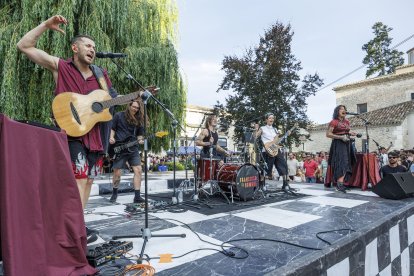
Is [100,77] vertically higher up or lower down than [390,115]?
lower down

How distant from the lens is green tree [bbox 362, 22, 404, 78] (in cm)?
3750

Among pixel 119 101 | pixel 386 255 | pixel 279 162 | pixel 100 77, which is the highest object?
pixel 100 77

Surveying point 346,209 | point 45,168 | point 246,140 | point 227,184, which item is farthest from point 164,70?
point 45,168

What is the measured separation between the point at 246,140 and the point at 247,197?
1.37 metres

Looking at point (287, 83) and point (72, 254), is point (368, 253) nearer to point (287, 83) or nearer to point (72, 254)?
point (72, 254)

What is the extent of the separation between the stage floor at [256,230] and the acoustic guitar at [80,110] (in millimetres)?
1051

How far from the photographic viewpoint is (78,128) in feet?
7.98

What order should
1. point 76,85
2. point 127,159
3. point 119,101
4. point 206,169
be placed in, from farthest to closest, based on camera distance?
point 206,169, point 127,159, point 119,101, point 76,85

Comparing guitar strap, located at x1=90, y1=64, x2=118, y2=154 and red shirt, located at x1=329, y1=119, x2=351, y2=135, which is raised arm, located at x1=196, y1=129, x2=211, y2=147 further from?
red shirt, located at x1=329, y1=119, x2=351, y2=135

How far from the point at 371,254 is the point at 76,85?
2.92 metres

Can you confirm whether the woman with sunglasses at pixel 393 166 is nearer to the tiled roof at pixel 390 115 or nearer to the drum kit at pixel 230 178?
the drum kit at pixel 230 178

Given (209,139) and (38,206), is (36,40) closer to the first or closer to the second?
(38,206)

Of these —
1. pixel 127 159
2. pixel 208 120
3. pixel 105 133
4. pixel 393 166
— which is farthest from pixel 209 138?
pixel 393 166

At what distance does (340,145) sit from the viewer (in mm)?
5691
